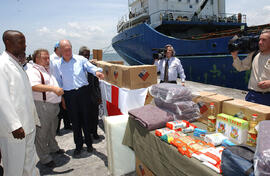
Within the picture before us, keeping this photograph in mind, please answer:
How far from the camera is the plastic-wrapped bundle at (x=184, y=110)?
2.22m

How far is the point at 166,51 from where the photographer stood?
4457 millimetres

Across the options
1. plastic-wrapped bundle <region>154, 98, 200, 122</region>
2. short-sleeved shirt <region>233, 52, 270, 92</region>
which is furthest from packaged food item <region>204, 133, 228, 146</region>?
short-sleeved shirt <region>233, 52, 270, 92</region>

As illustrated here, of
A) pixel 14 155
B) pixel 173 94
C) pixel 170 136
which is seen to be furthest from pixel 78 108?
pixel 170 136

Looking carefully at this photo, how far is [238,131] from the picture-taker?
1676 millimetres

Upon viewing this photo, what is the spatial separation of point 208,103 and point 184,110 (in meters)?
0.29

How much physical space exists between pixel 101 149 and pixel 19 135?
1861mm

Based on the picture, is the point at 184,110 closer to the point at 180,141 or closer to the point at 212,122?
the point at 212,122

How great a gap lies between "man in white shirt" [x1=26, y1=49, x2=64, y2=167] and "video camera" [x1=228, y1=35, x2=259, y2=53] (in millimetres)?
2523

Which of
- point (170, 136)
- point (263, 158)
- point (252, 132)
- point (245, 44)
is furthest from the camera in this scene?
point (245, 44)

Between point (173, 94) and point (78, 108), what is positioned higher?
point (173, 94)

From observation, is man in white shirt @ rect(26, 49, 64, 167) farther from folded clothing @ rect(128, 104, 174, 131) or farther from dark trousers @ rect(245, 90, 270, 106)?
dark trousers @ rect(245, 90, 270, 106)

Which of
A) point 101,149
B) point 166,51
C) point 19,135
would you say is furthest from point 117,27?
point 19,135

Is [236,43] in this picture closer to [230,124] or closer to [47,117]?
[230,124]

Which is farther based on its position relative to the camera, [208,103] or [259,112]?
[208,103]
